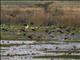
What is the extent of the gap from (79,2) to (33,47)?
510cm

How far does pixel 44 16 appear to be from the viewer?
536 inches

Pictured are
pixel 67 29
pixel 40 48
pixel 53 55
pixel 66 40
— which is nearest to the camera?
pixel 53 55

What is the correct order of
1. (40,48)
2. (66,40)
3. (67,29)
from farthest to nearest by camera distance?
(67,29) < (66,40) < (40,48)

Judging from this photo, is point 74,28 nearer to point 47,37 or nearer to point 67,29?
point 67,29

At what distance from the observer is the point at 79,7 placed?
1409cm

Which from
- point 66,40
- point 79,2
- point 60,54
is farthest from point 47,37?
point 79,2

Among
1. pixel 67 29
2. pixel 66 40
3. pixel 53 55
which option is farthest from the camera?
pixel 67 29

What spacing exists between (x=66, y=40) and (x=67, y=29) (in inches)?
75.4

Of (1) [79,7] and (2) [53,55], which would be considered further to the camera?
(1) [79,7]

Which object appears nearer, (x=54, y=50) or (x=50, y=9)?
(x=54, y=50)

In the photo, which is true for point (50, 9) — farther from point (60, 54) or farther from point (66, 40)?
point (60, 54)

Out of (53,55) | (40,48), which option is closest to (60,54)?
(53,55)

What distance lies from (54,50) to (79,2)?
5.25 m

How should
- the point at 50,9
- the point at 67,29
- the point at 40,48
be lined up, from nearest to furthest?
the point at 40,48
the point at 67,29
the point at 50,9
